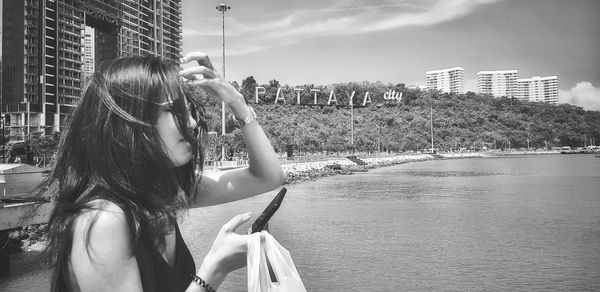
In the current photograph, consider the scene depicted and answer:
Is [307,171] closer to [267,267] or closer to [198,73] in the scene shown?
[198,73]

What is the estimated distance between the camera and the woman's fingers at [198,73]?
1316mm

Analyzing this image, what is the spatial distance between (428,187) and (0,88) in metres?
57.9

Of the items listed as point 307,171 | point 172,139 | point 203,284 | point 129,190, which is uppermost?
point 172,139

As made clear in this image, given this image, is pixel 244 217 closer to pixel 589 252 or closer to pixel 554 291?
pixel 554 291

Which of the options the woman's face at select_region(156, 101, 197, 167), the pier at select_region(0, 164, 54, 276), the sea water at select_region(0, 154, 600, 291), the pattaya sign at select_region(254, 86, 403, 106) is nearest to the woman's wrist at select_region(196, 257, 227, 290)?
the woman's face at select_region(156, 101, 197, 167)

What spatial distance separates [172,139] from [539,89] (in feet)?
667

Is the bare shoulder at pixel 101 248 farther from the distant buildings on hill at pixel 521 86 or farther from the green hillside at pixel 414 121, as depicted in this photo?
the distant buildings on hill at pixel 521 86

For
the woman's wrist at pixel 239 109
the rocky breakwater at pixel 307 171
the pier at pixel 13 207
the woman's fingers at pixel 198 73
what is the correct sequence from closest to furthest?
1. the woman's fingers at pixel 198 73
2. the woman's wrist at pixel 239 109
3. the pier at pixel 13 207
4. the rocky breakwater at pixel 307 171

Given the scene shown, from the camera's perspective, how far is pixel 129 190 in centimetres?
113

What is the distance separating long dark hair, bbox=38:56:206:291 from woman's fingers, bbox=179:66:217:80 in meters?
0.06

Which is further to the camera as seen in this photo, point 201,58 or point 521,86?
point 521,86

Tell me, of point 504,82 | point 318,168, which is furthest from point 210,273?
point 504,82

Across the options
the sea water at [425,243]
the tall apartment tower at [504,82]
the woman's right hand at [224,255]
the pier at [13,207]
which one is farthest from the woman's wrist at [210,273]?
the tall apartment tower at [504,82]

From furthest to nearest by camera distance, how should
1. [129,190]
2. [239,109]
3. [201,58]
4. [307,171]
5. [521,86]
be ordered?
[521,86] < [307,171] < [239,109] < [201,58] < [129,190]
